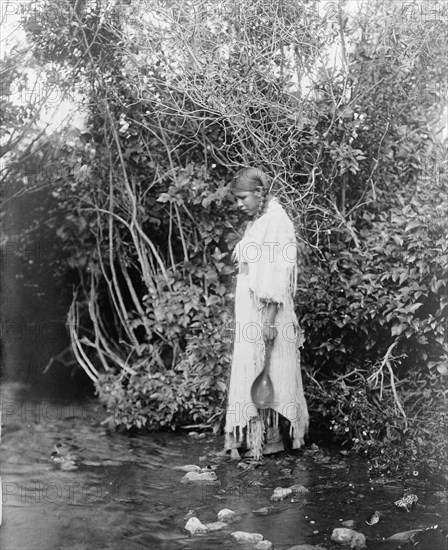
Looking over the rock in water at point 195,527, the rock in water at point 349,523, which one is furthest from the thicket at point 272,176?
the rock in water at point 195,527

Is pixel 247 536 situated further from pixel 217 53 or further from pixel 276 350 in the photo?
A: pixel 217 53

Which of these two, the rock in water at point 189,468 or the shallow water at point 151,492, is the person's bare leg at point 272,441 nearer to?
the shallow water at point 151,492

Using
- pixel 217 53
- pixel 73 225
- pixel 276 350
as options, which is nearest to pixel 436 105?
pixel 217 53

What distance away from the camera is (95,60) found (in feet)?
17.6

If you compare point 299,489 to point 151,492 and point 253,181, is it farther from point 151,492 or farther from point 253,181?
point 253,181

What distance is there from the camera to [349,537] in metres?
3.38

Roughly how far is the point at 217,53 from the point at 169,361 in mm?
2566

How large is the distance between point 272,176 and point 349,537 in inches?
108

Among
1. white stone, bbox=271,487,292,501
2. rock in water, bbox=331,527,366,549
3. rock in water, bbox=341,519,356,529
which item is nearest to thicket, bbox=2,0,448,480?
white stone, bbox=271,487,292,501

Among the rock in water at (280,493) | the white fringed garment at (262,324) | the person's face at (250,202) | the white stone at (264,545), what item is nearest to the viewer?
the white stone at (264,545)

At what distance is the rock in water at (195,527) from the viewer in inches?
139

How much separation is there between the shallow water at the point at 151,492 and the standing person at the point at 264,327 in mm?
236

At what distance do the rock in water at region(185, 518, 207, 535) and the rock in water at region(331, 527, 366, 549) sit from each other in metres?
0.68

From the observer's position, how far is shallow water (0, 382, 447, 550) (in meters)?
3.49
